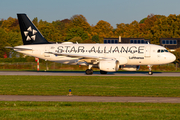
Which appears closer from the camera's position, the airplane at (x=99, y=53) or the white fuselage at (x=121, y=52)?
the airplane at (x=99, y=53)

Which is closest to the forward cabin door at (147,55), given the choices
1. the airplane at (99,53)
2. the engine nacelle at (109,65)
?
the airplane at (99,53)

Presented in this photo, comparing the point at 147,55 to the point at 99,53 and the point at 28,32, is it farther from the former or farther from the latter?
the point at 28,32

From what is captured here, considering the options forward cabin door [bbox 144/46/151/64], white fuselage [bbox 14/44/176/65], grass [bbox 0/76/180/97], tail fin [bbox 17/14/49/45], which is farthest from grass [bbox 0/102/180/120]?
tail fin [bbox 17/14/49/45]

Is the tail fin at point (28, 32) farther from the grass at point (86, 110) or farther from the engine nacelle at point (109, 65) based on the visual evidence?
the grass at point (86, 110)

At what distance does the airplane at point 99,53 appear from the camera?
134 feet

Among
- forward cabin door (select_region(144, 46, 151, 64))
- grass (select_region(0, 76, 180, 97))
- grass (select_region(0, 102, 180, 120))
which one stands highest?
forward cabin door (select_region(144, 46, 151, 64))

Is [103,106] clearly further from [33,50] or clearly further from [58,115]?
[33,50]

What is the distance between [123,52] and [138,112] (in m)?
27.6

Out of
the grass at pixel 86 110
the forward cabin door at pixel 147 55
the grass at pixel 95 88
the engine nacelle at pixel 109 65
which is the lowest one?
the grass at pixel 86 110

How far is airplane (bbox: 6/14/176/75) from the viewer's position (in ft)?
134

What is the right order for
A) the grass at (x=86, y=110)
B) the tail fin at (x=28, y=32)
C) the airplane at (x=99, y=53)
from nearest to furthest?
the grass at (x=86, y=110)
the airplane at (x=99, y=53)
the tail fin at (x=28, y=32)

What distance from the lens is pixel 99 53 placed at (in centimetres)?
4197

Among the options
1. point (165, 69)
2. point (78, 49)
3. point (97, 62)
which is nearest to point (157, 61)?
point (97, 62)

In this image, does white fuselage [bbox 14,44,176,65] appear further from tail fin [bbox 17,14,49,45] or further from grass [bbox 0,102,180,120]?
grass [bbox 0,102,180,120]
